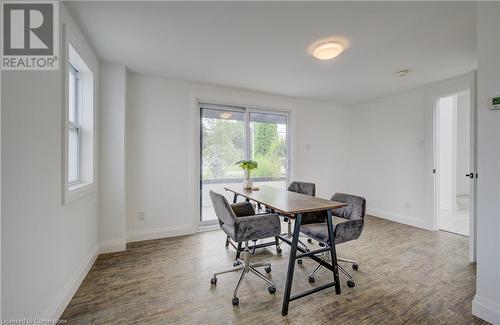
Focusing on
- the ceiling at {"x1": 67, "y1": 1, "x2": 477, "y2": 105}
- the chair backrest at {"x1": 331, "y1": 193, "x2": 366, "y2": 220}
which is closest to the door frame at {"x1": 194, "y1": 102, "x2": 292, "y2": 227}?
the ceiling at {"x1": 67, "y1": 1, "x2": 477, "y2": 105}

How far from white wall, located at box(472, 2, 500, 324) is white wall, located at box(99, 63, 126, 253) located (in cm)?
369

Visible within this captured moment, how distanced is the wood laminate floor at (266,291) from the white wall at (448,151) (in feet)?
8.66

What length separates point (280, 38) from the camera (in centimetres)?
227

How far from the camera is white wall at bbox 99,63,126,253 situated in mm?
2828

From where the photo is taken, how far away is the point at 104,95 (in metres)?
2.83

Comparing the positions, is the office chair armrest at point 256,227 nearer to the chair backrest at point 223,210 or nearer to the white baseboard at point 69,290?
the chair backrest at point 223,210

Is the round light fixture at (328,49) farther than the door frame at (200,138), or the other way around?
the door frame at (200,138)

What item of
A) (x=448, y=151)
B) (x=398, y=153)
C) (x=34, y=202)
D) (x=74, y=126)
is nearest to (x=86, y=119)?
(x=74, y=126)

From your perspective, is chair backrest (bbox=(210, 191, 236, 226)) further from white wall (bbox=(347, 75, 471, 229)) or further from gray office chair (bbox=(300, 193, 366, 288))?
white wall (bbox=(347, 75, 471, 229))

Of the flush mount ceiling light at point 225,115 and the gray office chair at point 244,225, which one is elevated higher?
the flush mount ceiling light at point 225,115

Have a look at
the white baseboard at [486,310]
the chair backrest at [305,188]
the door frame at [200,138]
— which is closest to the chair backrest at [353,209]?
the chair backrest at [305,188]

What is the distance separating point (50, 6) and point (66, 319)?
8.01 ft

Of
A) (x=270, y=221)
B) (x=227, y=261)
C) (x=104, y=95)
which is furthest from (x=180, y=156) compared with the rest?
(x=270, y=221)

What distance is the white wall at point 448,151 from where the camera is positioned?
198 inches
